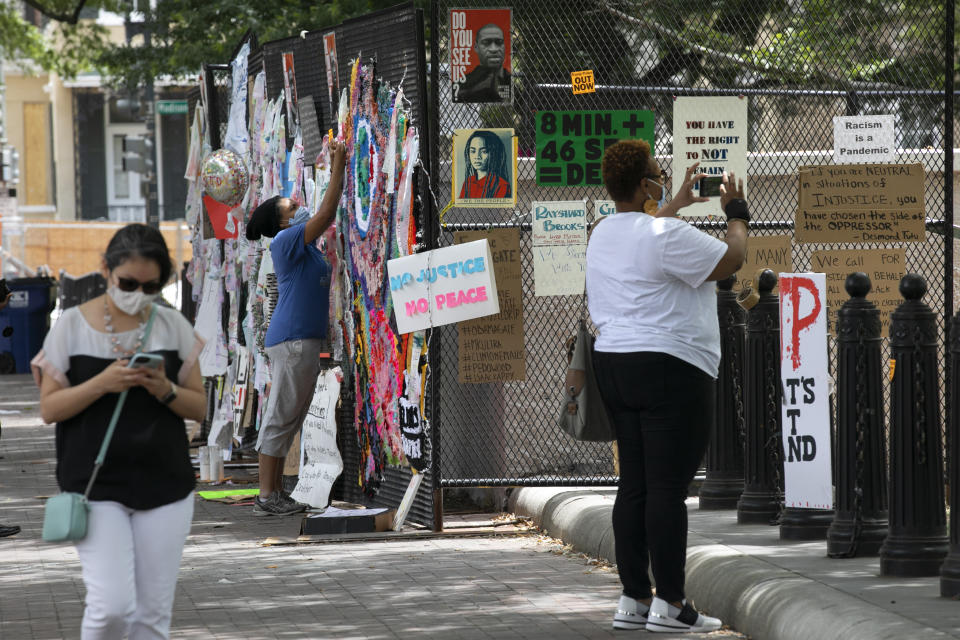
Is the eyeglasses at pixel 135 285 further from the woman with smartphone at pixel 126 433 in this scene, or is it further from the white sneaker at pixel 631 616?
the white sneaker at pixel 631 616

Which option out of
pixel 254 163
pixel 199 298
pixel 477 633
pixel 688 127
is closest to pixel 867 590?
pixel 477 633

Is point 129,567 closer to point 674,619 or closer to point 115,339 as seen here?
point 115,339

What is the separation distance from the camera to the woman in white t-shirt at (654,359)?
19.1 feet

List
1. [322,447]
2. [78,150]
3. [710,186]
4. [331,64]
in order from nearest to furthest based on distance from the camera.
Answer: [710,186] < [322,447] < [331,64] < [78,150]

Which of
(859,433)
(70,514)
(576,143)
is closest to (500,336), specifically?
(576,143)

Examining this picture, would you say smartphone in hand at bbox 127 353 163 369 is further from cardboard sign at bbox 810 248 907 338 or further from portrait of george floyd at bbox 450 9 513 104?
cardboard sign at bbox 810 248 907 338

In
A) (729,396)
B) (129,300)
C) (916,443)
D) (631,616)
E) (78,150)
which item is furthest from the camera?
(78,150)

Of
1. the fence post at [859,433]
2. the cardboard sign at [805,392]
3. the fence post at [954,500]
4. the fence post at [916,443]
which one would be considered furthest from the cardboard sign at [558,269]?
the fence post at [954,500]

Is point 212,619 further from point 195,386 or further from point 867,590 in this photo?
point 867,590

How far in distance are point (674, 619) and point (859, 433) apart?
118cm

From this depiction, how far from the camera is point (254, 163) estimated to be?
38.6 feet

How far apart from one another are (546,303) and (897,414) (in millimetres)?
3799

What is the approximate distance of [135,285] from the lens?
4488 millimetres

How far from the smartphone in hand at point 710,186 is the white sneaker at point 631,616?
1.81 metres
